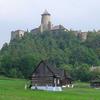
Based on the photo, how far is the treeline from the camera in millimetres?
117125

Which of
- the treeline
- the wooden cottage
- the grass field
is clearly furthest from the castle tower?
the grass field

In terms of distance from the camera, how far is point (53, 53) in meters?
147

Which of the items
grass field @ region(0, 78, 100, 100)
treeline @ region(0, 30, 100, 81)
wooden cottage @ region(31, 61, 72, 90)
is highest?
treeline @ region(0, 30, 100, 81)

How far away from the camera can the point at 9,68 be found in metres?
124

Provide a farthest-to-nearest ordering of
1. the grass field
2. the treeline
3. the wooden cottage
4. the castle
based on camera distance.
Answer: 1. the castle
2. the treeline
3. the wooden cottage
4. the grass field

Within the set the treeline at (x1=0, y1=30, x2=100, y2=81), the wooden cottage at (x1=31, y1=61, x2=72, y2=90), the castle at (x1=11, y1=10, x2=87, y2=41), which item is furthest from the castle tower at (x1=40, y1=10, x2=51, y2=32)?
the wooden cottage at (x1=31, y1=61, x2=72, y2=90)

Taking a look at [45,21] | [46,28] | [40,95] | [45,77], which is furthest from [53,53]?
[40,95]

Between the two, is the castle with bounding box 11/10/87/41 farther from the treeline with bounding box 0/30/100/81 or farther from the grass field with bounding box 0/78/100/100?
the grass field with bounding box 0/78/100/100

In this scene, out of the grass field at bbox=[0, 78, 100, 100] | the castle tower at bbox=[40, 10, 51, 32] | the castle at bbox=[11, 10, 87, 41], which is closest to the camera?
the grass field at bbox=[0, 78, 100, 100]

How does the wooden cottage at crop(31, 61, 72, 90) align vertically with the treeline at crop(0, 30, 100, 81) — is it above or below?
below

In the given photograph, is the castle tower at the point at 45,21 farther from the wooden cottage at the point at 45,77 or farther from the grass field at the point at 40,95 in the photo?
the grass field at the point at 40,95

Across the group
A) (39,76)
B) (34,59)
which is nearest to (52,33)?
(34,59)

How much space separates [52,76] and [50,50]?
76.9 metres

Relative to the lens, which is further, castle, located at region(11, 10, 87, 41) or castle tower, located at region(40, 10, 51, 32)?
castle tower, located at region(40, 10, 51, 32)
